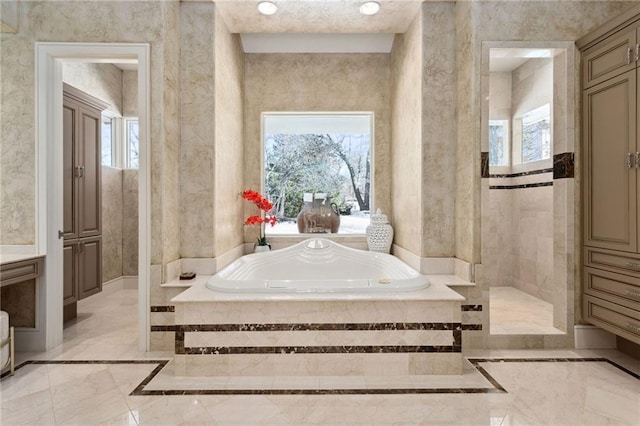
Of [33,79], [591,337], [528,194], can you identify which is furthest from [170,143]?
[528,194]

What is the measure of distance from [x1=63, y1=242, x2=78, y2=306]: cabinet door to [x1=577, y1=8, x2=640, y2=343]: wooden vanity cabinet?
13.2ft

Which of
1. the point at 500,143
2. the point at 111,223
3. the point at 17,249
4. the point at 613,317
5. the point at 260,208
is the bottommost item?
the point at 613,317

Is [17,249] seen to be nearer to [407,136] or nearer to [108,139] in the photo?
[108,139]

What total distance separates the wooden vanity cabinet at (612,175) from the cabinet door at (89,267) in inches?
160

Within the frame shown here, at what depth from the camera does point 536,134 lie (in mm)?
4207

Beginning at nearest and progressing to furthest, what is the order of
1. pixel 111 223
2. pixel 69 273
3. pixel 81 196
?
pixel 69 273, pixel 81 196, pixel 111 223

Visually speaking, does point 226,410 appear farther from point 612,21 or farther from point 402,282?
point 612,21

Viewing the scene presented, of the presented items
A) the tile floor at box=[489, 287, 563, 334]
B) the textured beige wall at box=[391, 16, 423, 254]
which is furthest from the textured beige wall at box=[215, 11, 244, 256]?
the tile floor at box=[489, 287, 563, 334]

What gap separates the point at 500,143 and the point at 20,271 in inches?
185

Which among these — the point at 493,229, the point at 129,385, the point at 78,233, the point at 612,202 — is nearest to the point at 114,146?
the point at 78,233

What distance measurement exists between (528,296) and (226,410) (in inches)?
131

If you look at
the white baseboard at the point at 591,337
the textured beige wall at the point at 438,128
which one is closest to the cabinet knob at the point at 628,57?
the textured beige wall at the point at 438,128

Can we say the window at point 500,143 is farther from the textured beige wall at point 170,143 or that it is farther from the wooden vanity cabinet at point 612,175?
the textured beige wall at point 170,143

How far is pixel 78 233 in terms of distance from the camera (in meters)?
3.44
